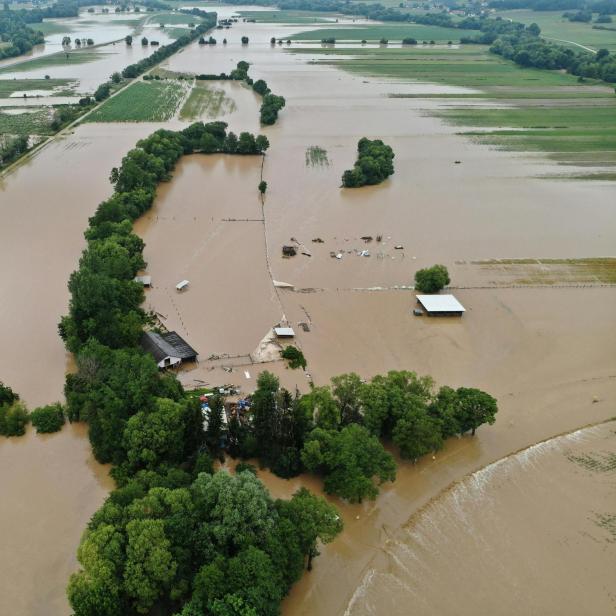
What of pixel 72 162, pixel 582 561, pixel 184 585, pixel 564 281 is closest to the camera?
pixel 184 585

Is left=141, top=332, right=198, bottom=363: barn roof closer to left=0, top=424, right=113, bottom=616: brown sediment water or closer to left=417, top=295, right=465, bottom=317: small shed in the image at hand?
left=0, top=424, right=113, bottom=616: brown sediment water

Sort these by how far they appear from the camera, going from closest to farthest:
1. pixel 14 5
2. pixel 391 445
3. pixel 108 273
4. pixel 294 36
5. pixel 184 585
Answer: pixel 184 585 < pixel 391 445 < pixel 108 273 < pixel 294 36 < pixel 14 5

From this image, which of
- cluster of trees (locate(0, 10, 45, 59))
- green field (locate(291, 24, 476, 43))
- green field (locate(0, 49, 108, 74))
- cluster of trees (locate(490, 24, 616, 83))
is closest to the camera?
cluster of trees (locate(490, 24, 616, 83))

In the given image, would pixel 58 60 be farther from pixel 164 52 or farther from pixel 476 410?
pixel 476 410

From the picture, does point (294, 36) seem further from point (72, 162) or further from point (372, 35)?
point (72, 162)

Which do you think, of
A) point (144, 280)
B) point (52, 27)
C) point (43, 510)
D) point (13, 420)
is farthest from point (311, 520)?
point (52, 27)

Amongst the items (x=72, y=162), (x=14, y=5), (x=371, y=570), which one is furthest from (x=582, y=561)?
(x=14, y=5)

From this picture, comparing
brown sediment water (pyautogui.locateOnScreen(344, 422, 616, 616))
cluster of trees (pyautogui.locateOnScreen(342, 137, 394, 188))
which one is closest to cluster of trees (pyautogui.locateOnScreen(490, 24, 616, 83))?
cluster of trees (pyautogui.locateOnScreen(342, 137, 394, 188))
